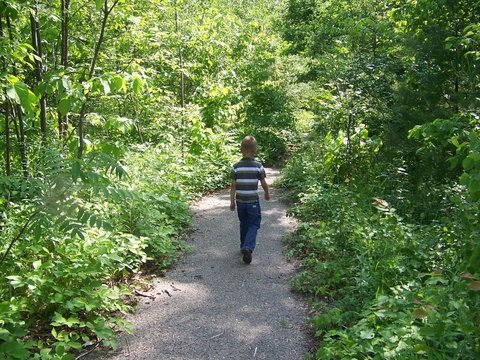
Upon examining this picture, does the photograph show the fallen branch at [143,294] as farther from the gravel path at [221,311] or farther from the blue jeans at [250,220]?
the blue jeans at [250,220]

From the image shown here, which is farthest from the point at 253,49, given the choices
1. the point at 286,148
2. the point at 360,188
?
the point at 360,188

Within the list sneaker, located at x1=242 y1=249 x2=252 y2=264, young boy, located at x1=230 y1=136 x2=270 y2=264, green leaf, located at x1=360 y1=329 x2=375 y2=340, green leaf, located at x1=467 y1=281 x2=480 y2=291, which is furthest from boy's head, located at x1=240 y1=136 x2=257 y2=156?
green leaf, located at x1=467 y1=281 x2=480 y2=291

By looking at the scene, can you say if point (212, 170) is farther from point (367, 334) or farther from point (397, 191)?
point (367, 334)

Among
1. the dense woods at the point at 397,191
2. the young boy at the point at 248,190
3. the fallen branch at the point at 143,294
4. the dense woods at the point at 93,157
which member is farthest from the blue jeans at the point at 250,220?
the fallen branch at the point at 143,294

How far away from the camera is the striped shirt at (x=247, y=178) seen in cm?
591

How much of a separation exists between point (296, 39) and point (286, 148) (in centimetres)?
549

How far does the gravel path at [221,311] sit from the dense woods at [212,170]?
10.5 inches

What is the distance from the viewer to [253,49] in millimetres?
16250

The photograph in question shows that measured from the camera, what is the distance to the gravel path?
3.80m

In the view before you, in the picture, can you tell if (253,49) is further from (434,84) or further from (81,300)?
(81,300)

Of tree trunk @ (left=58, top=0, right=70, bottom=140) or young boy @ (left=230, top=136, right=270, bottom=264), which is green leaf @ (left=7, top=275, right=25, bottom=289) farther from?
young boy @ (left=230, top=136, right=270, bottom=264)

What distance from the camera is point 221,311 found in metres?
4.52

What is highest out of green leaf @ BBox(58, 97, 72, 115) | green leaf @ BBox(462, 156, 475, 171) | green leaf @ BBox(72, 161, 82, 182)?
green leaf @ BBox(58, 97, 72, 115)

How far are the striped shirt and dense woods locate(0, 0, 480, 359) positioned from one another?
116 centimetres
